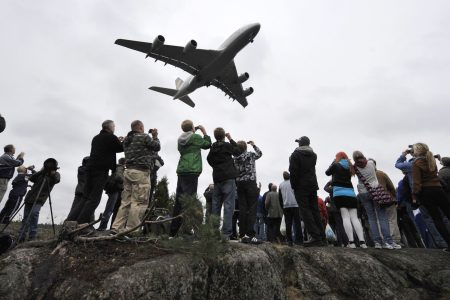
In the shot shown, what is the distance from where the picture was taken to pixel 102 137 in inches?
207

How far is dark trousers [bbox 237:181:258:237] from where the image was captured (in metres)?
5.71

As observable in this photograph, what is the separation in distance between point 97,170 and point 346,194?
17.5 feet

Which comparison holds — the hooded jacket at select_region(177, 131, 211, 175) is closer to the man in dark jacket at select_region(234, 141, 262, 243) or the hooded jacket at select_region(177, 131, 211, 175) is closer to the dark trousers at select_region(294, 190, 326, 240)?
the man in dark jacket at select_region(234, 141, 262, 243)

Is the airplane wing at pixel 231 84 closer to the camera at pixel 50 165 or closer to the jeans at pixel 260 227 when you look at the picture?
the jeans at pixel 260 227

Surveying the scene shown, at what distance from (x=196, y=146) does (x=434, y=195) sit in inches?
194

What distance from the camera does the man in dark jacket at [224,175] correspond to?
5598 millimetres

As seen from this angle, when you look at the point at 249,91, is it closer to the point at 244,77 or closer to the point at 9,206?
the point at 244,77

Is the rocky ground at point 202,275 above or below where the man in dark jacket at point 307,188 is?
below

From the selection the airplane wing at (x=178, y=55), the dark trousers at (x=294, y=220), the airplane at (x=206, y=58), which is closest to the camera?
the dark trousers at (x=294, y=220)

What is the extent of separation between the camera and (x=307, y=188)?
19.9 ft

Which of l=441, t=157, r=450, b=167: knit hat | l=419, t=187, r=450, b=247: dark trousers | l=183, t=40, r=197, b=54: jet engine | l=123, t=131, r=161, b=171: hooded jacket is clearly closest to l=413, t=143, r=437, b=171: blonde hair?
l=419, t=187, r=450, b=247: dark trousers

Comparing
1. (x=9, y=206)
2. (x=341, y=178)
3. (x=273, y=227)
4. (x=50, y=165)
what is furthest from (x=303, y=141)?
(x=9, y=206)

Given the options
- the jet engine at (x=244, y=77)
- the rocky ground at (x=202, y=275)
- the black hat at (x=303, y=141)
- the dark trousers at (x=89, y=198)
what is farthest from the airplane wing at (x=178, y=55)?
the rocky ground at (x=202, y=275)

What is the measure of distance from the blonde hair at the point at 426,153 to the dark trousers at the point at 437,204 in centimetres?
47
